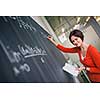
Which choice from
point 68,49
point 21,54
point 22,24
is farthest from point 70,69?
point 22,24

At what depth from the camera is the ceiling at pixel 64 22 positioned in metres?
2.17

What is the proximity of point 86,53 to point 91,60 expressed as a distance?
0.22 feet

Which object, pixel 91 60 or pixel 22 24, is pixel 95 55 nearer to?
pixel 91 60

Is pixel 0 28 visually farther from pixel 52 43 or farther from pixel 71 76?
pixel 71 76

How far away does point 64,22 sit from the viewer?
7.15 ft

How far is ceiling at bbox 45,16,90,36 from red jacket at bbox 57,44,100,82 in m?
0.14

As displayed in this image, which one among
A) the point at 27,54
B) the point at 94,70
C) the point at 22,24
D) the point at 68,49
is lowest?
the point at 94,70

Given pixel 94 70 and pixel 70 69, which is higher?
pixel 70 69

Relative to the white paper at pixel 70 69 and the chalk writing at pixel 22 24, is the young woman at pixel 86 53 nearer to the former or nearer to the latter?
the white paper at pixel 70 69

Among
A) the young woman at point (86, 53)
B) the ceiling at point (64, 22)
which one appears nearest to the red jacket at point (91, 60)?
the young woman at point (86, 53)

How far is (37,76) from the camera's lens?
209cm

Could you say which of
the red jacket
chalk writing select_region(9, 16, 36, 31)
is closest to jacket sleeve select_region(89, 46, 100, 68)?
the red jacket

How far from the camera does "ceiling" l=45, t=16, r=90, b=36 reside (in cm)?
217

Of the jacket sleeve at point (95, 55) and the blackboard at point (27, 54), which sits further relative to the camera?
the jacket sleeve at point (95, 55)
